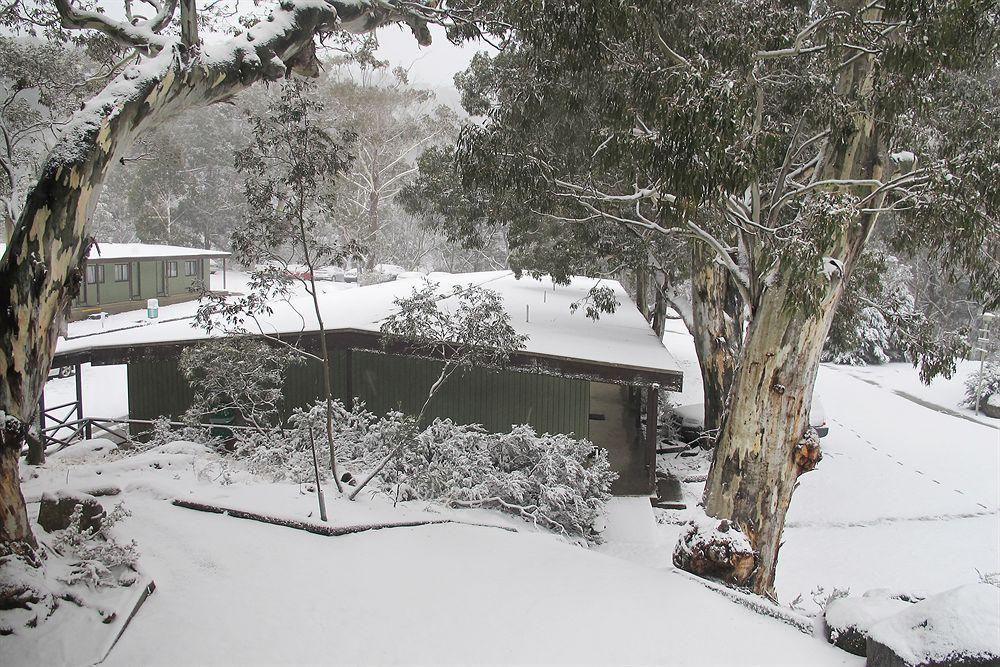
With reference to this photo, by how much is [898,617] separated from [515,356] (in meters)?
6.83

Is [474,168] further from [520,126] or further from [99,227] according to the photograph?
[99,227]

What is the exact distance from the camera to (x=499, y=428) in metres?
12.0

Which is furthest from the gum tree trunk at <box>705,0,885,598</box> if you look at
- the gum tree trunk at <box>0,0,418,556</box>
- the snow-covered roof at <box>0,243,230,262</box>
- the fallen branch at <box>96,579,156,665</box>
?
the snow-covered roof at <box>0,243,230,262</box>

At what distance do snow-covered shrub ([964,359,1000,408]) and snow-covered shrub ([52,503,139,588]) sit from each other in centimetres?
2531

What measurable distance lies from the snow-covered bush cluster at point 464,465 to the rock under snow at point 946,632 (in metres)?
3.96

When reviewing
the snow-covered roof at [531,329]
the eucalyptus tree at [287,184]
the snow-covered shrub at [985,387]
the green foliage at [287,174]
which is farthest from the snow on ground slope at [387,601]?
the snow-covered shrub at [985,387]

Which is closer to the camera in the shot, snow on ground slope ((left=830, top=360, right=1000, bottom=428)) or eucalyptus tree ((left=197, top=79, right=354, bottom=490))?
eucalyptus tree ((left=197, top=79, right=354, bottom=490))

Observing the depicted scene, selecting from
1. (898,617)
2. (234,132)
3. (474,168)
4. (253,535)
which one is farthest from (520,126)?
(234,132)

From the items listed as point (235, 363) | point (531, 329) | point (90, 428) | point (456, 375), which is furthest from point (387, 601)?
point (90, 428)

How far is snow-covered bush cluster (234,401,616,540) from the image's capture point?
8.14 m

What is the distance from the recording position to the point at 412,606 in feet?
17.9

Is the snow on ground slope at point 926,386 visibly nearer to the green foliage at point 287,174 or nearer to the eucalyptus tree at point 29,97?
the green foliage at point 287,174

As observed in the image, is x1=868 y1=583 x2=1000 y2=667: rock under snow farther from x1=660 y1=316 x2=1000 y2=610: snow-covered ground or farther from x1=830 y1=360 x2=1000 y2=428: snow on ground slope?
x1=830 y1=360 x2=1000 y2=428: snow on ground slope

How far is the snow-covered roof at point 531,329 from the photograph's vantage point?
1083 cm
